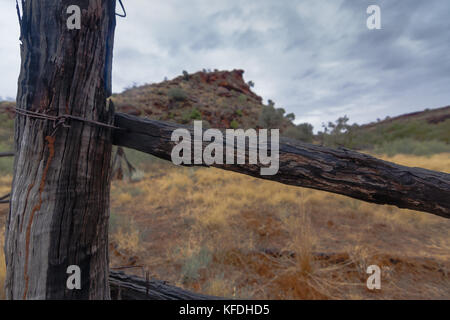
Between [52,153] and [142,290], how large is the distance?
1.03 meters

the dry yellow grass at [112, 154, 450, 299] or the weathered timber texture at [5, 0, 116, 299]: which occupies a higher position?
the weathered timber texture at [5, 0, 116, 299]

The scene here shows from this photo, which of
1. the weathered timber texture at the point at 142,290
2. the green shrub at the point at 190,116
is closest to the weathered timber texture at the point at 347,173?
the weathered timber texture at the point at 142,290

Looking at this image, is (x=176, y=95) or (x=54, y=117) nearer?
(x=54, y=117)

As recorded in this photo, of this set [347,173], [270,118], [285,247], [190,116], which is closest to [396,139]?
[270,118]

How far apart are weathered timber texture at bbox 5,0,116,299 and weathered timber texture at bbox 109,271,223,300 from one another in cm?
53

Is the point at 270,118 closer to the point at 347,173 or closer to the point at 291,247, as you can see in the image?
the point at 291,247

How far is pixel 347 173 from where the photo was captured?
777 millimetres

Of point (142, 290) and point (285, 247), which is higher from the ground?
point (142, 290)

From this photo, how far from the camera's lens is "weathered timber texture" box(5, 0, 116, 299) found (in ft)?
2.30

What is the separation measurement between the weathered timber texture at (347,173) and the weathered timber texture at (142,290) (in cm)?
97

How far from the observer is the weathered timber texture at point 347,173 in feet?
2.43

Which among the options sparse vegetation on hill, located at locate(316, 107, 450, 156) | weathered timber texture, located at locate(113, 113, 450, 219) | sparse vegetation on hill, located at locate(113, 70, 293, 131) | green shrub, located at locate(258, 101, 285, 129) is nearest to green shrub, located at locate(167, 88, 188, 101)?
sparse vegetation on hill, located at locate(113, 70, 293, 131)

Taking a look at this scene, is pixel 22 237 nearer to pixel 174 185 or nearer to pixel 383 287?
pixel 383 287

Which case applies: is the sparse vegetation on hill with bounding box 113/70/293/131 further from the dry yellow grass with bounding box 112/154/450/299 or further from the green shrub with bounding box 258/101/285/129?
the dry yellow grass with bounding box 112/154/450/299
